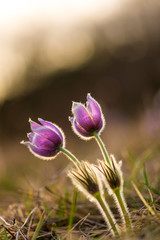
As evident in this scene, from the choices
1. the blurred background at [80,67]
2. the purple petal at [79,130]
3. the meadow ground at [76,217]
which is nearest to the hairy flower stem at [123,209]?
the meadow ground at [76,217]

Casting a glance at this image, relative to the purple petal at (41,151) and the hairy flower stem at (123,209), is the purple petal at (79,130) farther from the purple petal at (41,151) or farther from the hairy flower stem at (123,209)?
the hairy flower stem at (123,209)

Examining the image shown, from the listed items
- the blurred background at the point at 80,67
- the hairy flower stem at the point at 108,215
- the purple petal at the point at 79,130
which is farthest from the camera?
the blurred background at the point at 80,67

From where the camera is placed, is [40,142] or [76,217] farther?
[76,217]

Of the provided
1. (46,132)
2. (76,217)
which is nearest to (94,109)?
(46,132)

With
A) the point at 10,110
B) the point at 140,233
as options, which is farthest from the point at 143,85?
the point at 140,233

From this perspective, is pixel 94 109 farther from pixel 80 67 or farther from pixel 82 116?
pixel 80 67

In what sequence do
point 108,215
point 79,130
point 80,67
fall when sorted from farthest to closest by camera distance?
1. point 80,67
2. point 79,130
3. point 108,215

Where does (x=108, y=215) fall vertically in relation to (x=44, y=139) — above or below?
below
